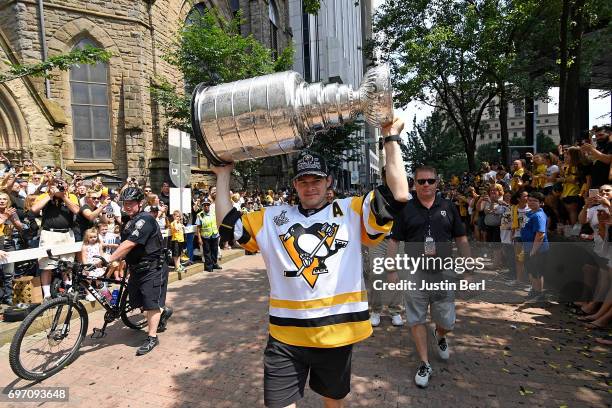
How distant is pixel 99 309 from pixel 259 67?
39.2 ft

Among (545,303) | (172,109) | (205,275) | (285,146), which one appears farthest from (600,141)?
(172,109)

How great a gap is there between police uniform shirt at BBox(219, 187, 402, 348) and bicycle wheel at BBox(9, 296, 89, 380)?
119 inches

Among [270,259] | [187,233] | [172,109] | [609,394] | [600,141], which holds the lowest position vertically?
[609,394]

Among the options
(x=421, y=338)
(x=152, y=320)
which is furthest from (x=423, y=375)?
(x=152, y=320)

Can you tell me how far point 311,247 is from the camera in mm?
2344

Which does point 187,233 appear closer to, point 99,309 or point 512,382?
point 99,309

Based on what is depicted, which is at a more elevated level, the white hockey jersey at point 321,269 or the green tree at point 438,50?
the green tree at point 438,50

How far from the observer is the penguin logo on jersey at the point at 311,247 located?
2.31 meters

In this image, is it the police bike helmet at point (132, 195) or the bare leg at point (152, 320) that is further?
the bare leg at point (152, 320)

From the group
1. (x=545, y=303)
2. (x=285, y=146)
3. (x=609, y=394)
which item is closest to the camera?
(x=285, y=146)

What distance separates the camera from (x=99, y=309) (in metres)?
6.31

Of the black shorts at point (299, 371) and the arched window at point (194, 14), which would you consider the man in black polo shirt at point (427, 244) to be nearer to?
the black shorts at point (299, 371)

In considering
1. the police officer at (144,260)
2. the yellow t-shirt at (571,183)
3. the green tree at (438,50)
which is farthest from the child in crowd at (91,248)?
the green tree at (438,50)

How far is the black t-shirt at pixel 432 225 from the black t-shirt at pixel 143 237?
3.03 meters
